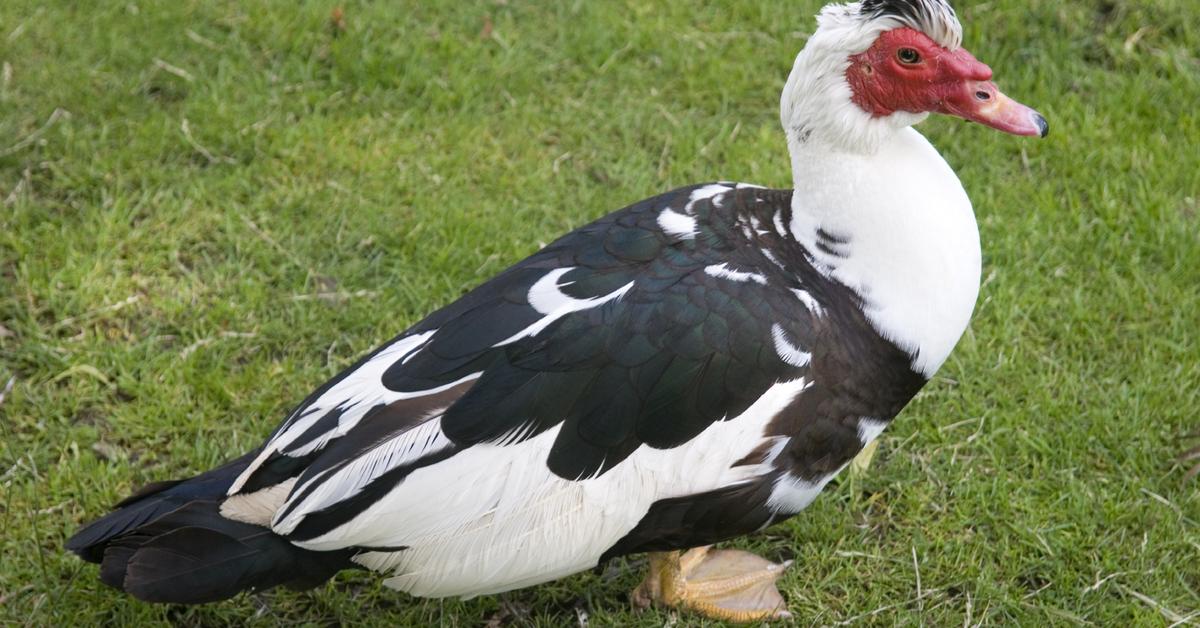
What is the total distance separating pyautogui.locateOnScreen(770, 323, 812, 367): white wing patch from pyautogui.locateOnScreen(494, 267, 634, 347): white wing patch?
0.32 m

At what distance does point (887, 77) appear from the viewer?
8.39 feet

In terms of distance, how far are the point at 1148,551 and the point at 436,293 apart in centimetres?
213

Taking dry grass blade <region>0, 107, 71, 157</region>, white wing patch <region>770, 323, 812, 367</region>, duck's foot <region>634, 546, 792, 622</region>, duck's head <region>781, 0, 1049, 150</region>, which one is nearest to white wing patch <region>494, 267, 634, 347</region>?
white wing patch <region>770, 323, 812, 367</region>

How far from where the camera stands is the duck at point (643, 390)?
97.2 inches

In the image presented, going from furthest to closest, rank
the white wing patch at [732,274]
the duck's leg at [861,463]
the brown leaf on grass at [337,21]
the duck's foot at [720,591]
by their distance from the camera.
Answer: the brown leaf on grass at [337,21] → the duck's leg at [861,463] → the duck's foot at [720,591] → the white wing patch at [732,274]

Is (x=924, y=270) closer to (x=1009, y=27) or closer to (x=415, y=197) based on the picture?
(x=415, y=197)

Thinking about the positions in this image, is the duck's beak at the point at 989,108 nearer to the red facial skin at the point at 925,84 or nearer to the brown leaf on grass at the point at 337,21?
the red facial skin at the point at 925,84

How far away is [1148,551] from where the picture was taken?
3.01 meters

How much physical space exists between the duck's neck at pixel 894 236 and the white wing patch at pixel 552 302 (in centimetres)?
47

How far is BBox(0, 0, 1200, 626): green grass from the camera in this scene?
3.04 metres

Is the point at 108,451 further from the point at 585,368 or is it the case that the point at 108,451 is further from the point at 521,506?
the point at 585,368

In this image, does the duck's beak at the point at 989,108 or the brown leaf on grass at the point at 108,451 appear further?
the brown leaf on grass at the point at 108,451

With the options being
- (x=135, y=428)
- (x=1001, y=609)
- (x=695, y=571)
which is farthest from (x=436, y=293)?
(x=1001, y=609)

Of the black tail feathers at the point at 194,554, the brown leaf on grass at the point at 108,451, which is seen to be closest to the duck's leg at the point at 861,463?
the black tail feathers at the point at 194,554
